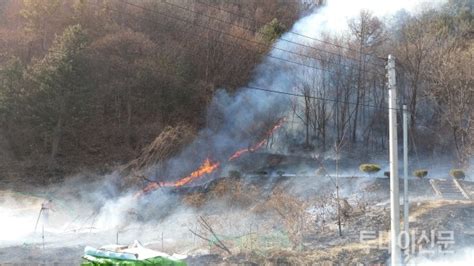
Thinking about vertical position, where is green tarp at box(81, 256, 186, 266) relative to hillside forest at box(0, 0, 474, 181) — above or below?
below

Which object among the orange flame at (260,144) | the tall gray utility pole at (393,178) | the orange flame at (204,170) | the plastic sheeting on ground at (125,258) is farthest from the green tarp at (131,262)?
the orange flame at (260,144)

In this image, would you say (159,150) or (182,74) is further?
(182,74)

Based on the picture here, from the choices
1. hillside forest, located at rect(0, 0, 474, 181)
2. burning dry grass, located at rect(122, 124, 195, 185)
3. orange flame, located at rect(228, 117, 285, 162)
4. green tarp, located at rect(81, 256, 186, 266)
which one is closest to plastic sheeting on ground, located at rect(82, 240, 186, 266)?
green tarp, located at rect(81, 256, 186, 266)

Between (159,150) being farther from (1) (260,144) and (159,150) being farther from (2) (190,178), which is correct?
(1) (260,144)

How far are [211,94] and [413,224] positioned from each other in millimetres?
20955

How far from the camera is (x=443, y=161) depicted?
3378cm

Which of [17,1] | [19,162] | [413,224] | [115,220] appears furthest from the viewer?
[17,1]

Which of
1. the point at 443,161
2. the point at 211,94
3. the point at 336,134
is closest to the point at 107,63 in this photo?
the point at 211,94

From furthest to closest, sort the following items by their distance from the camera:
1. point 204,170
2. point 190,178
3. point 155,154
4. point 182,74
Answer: point 182,74, point 204,170, point 190,178, point 155,154

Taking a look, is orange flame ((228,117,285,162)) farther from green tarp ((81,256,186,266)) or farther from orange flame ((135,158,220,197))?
green tarp ((81,256,186,266))

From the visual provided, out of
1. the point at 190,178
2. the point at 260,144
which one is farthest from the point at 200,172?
the point at 260,144

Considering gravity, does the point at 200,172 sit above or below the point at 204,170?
below

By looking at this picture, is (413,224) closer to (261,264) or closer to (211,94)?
(261,264)

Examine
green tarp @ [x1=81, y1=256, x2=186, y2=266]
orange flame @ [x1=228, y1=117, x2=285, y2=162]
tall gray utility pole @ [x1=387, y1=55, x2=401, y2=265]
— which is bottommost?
green tarp @ [x1=81, y1=256, x2=186, y2=266]
